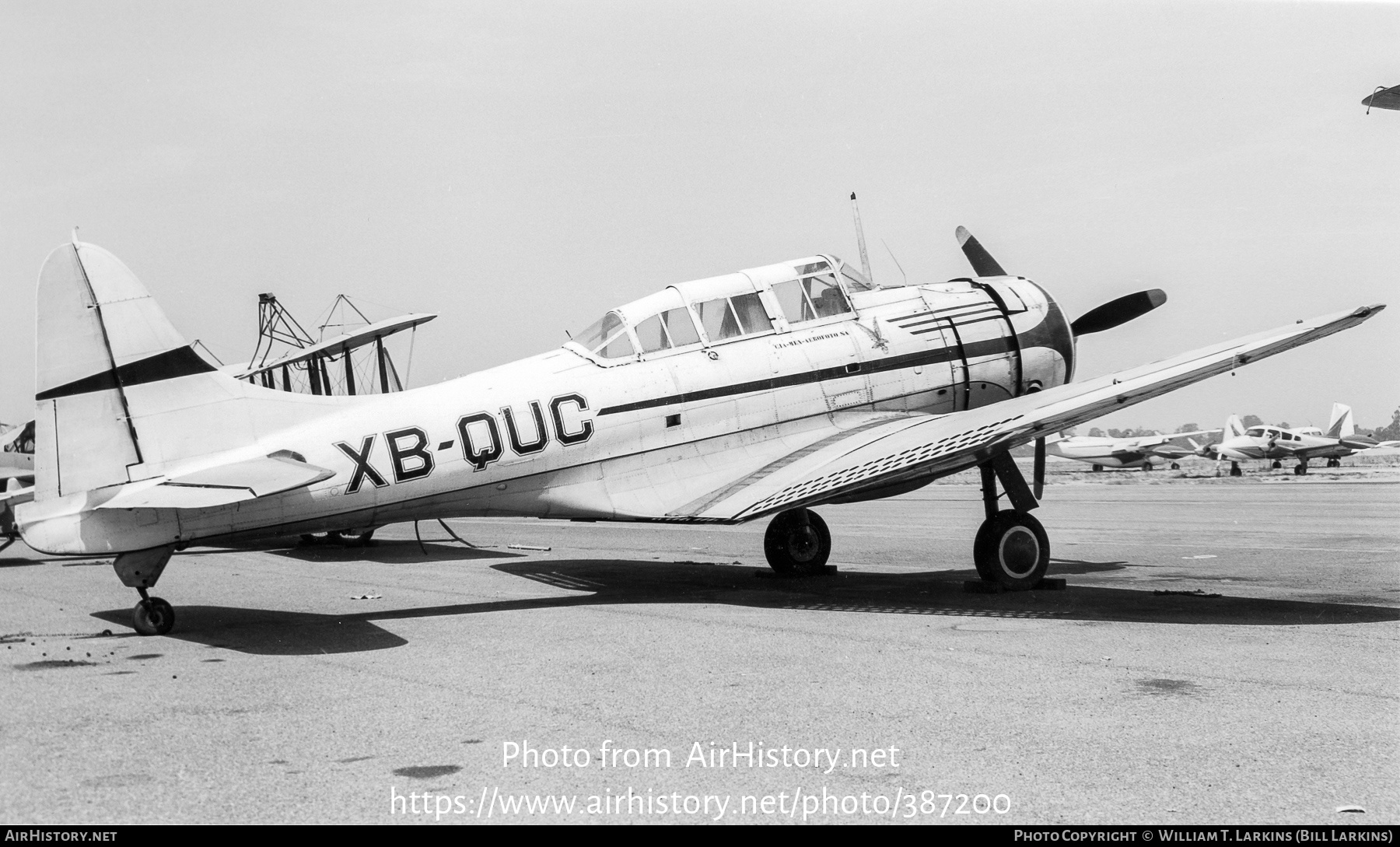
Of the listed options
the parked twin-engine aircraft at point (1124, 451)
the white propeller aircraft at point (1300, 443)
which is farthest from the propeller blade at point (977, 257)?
the parked twin-engine aircraft at point (1124, 451)

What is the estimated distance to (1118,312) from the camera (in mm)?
13188

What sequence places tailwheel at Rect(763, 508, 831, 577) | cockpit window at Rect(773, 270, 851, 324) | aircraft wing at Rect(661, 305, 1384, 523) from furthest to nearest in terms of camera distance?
1. tailwheel at Rect(763, 508, 831, 577)
2. cockpit window at Rect(773, 270, 851, 324)
3. aircraft wing at Rect(661, 305, 1384, 523)

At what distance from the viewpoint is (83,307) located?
27.1 ft

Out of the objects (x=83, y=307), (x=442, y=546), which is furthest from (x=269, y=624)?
(x=442, y=546)

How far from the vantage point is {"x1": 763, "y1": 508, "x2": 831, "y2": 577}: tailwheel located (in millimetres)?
13000

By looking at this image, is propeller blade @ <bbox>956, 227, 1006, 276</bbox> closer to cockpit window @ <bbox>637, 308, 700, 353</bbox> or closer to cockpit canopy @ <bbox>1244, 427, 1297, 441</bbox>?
cockpit window @ <bbox>637, 308, 700, 353</bbox>

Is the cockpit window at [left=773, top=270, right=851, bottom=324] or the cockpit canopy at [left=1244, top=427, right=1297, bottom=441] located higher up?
the cockpit window at [left=773, top=270, right=851, bottom=324]

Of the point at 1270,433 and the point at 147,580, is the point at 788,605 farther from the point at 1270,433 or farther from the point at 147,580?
the point at 1270,433

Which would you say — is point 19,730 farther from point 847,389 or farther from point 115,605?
point 847,389

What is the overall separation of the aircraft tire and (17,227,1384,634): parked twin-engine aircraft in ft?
0.05

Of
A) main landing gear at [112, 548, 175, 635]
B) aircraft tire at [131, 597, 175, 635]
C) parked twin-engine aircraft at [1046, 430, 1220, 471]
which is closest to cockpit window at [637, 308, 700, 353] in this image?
main landing gear at [112, 548, 175, 635]

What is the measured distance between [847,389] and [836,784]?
289 inches

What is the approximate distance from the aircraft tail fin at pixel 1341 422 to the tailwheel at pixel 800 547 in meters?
50.4
